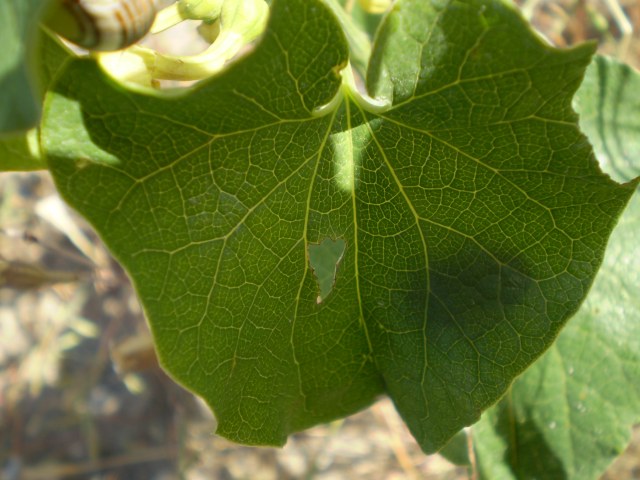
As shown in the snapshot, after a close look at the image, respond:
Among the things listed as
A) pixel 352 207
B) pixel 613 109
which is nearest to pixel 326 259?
pixel 352 207

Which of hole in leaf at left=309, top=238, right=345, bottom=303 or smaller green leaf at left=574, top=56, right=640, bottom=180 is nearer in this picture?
hole in leaf at left=309, top=238, right=345, bottom=303

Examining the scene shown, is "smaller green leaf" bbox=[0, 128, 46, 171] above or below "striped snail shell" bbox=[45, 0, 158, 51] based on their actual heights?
below

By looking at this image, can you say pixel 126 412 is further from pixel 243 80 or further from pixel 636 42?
pixel 636 42

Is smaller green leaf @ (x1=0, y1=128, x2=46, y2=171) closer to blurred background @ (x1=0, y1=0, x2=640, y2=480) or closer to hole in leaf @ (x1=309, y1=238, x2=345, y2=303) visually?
hole in leaf @ (x1=309, y1=238, x2=345, y2=303)

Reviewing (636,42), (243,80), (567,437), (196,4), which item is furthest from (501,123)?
(636,42)

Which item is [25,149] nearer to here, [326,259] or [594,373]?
[326,259]

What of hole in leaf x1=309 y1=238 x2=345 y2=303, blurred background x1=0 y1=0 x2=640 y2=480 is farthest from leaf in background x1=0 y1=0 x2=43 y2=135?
blurred background x1=0 y1=0 x2=640 y2=480
